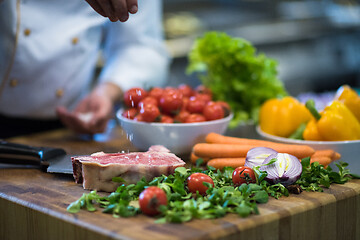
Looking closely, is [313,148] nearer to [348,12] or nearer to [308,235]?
[308,235]

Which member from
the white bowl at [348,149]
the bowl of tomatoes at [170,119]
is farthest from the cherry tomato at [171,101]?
the white bowl at [348,149]

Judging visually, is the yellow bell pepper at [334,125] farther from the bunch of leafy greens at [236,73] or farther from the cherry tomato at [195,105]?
the bunch of leafy greens at [236,73]

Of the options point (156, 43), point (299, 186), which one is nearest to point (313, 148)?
point (299, 186)

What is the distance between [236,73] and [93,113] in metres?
0.69

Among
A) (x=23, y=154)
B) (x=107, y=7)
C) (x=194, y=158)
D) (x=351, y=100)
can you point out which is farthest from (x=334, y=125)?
(x=23, y=154)

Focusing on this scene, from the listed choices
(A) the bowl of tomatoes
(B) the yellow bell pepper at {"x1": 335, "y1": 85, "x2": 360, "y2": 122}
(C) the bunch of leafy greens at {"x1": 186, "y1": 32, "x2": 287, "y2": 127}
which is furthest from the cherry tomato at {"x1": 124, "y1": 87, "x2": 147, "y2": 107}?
(B) the yellow bell pepper at {"x1": 335, "y1": 85, "x2": 360, "y2": 122}

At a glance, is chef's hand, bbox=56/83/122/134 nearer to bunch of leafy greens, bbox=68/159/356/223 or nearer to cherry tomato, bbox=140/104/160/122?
cherry tomato, bbox=140/104/160/122

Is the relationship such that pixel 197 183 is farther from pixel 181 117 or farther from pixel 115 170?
pixel 181 117

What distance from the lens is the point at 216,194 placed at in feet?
3.82

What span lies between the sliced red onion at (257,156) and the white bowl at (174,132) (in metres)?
0.31

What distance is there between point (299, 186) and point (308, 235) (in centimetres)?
15

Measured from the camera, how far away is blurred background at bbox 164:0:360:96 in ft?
13.1

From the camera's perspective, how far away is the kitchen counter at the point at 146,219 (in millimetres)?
1037

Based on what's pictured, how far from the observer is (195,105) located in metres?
1.71
